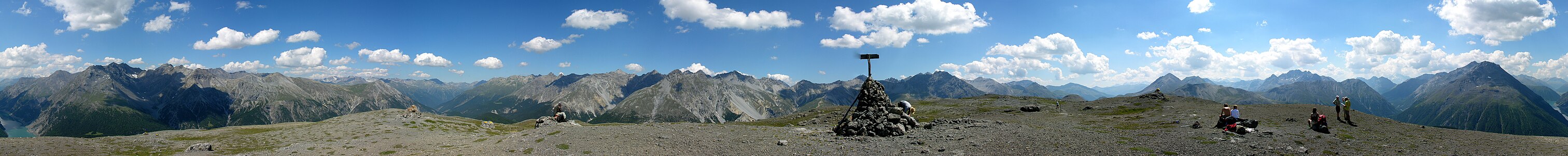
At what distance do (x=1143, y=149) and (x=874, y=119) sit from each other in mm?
16702

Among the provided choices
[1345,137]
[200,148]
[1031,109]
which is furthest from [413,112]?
[1345,137]

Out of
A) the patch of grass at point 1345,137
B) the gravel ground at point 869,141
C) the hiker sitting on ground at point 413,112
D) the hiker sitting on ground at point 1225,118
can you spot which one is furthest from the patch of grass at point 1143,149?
the hiker sitting on ground at point 413,112

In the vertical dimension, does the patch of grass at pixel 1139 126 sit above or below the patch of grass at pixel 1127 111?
below

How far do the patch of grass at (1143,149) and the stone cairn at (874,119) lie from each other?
14.0 m

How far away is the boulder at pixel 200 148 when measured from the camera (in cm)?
3791

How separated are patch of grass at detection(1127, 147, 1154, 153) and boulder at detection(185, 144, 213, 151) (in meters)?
55.2

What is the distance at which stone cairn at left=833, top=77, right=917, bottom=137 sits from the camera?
4050 centimetres

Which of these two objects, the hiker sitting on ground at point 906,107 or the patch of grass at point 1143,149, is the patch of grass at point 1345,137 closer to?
the patch of grass at point 1143,149

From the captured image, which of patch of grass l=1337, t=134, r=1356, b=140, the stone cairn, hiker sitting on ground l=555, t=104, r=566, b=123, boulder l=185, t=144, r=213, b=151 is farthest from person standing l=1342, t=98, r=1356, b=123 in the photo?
boulder l=185, t=144, r=213, b=151

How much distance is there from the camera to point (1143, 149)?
100 feet

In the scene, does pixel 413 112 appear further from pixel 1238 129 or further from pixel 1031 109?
pixel 1238 129

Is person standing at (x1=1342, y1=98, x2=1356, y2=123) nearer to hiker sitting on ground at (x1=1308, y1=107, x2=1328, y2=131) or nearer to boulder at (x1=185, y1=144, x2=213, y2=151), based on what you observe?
hiker sitting on ground at (x1=1308, y1=107, x2=1328, y2=131)

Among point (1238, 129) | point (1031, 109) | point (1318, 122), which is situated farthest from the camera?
point (1031, 109)

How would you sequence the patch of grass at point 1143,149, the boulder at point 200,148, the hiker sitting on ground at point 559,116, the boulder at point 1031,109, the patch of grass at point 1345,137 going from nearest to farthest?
the patch of grass at point 1143,149
the patch of grass at point 1345,137
the boulder at point 200,148
the hiker sitting on ground at point 559,116
the boulder at point 1031,109
